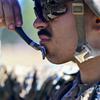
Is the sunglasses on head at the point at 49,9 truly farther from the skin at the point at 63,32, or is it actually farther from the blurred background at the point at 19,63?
the blurred background at the point at 19,63

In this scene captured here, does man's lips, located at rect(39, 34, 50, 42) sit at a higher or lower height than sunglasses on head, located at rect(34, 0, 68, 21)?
lower

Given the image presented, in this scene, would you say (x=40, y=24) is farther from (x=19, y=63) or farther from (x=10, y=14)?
(x=19, y=63)

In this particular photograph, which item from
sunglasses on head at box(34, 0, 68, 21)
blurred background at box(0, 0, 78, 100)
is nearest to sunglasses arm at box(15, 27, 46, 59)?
sunglasses on head at box(34, 0, 68, 21)

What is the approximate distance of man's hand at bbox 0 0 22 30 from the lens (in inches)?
121

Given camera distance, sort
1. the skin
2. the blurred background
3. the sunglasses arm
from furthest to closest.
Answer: the blurred background < the sunglasses arm < the skin

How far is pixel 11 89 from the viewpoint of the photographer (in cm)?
608

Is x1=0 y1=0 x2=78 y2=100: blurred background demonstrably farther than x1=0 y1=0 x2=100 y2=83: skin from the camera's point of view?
Yes

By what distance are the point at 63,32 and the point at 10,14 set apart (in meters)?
0.26

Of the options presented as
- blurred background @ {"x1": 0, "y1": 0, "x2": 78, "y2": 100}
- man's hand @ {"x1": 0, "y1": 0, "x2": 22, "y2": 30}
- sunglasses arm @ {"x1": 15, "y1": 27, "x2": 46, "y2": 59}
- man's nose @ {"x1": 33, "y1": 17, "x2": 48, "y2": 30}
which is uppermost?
man's hand @ {"x1": 0, "y1": 0, "x2": 22, "y2": 30}

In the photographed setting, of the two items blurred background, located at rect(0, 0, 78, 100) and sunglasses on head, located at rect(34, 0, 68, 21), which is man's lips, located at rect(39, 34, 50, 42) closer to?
sunglasses on head, located at rect(34, 0, 68, 21)

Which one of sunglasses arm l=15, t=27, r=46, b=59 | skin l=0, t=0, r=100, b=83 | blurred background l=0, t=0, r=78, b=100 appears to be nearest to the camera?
skin l=0, t=0, r=100, b=83

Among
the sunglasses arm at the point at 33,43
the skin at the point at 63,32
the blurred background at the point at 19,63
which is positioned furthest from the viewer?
the blurred background at the point at 19,63

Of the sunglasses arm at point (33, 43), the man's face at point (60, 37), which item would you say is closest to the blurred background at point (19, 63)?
the sunglasses arm at point (33, 43)

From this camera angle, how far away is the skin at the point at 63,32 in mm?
3018
